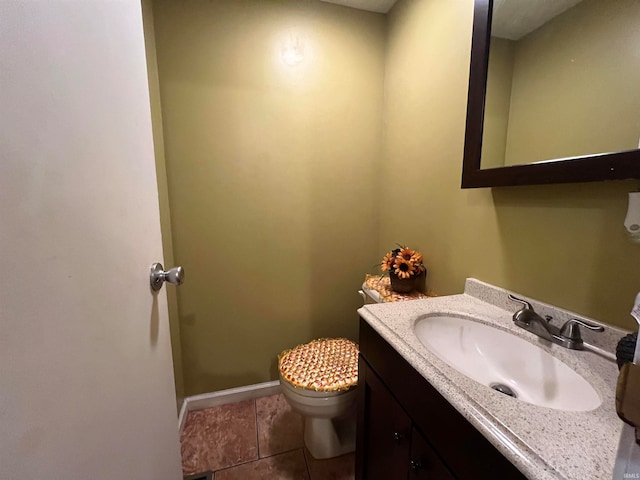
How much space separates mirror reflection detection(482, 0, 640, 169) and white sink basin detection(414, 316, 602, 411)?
0.52 m

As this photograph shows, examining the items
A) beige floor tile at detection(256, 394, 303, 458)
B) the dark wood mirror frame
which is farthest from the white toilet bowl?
the dark wood mirror frame

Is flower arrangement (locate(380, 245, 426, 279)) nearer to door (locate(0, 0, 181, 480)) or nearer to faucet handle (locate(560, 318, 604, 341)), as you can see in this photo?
faucet handle (locate(560, 318, 604, 341))

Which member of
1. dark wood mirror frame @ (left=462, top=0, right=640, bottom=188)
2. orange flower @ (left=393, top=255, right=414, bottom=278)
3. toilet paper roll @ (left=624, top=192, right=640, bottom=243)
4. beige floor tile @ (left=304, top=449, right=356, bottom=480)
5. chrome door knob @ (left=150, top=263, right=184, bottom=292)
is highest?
dark wood mirror frame @ (left=462, top=0, right=640, bottom=188)

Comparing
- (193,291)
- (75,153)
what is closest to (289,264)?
(193,291)

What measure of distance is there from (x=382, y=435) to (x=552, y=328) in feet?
1.85

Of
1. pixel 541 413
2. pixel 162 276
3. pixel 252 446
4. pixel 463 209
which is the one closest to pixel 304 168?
pixel 463 209

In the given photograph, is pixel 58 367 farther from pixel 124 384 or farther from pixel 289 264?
pixel 289 264

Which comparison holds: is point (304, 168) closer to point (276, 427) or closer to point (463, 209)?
point (463, 209)

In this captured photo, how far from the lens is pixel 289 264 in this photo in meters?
1.56

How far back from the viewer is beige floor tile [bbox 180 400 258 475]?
4.12 ft

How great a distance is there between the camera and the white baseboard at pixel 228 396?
1532 millimetres

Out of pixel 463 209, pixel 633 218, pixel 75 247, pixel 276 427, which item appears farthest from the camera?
pixel 276 427

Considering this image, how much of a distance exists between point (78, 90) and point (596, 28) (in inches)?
44.2

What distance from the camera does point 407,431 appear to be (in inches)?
26.1
